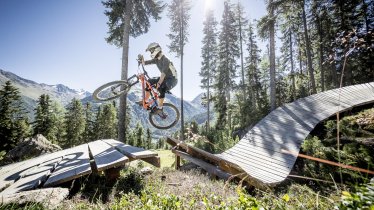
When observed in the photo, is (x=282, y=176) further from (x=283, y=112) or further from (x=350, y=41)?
(x=283, y=112)

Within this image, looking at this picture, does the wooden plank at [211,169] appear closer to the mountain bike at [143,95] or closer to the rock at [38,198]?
the mountain bike at [143,95]

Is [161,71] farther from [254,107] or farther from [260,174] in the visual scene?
[254,107]

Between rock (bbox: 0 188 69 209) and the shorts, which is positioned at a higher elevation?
the shorts

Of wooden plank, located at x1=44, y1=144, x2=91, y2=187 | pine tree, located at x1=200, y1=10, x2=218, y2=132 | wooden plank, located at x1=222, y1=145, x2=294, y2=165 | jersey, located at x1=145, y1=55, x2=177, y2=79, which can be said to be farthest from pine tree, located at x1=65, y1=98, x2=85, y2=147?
wooden plank, located at x1=44, y1=144, x2=91, y2=187

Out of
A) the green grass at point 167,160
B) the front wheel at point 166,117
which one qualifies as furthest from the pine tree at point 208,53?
the front wheel at point 166,117

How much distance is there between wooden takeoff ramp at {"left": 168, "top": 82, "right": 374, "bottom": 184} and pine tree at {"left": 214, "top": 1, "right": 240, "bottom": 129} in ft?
65.7

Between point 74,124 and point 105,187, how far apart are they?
4478 cm

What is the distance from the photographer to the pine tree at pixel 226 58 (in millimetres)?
34344

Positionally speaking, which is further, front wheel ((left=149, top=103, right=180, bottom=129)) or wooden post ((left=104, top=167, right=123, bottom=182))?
front wheel ((left=149, top=103, right=180, bottom=129))

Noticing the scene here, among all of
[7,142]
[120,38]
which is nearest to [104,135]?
[7,142]

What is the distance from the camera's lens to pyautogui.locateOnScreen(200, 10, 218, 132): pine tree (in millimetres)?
36875

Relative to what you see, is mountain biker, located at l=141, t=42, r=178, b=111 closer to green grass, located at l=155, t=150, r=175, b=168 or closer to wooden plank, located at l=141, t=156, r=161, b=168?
wooden plank, located at l=141, t=156, r=161, b=168

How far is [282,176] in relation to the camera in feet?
23.8

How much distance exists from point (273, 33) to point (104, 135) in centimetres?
3778
